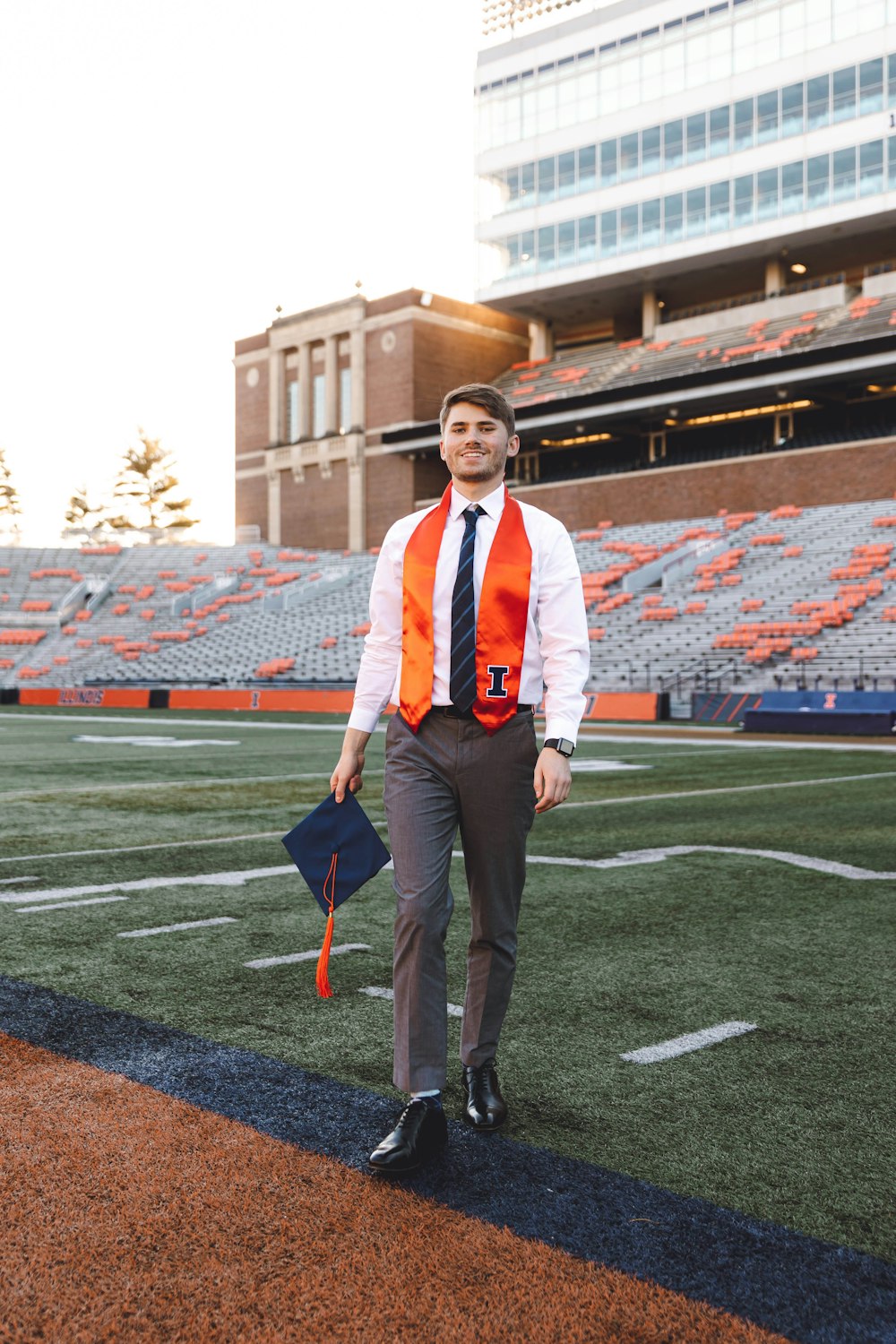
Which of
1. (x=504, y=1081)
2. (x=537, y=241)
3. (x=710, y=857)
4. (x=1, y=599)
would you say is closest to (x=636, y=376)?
(x=537, y=241)

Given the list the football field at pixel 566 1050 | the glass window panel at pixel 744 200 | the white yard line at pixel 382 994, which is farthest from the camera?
the glass window panel at pixel 744 200

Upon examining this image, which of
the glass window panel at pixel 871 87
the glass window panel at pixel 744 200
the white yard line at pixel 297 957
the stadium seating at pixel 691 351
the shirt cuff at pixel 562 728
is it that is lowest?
the white yard line at pixel 297 957

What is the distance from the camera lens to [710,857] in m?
8.02

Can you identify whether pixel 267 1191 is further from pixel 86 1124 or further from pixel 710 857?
pixel 710 857

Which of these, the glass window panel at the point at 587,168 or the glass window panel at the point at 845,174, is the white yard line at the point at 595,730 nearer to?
the glass window panel at the point at 845,174

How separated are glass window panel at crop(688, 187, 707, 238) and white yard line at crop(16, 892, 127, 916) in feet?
158

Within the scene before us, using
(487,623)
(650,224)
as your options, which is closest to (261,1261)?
(487,623)

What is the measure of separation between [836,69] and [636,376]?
43.7 feet

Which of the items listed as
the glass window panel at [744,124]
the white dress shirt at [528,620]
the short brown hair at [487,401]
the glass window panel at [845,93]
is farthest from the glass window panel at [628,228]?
the white dress shirt at [528,620]

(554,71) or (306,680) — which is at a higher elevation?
(554,71)

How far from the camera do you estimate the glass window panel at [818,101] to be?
4597 cm

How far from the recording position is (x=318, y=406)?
60.6 m

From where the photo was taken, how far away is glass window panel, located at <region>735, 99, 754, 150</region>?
4784 cm

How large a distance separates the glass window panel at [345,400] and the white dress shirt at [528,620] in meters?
56.9
